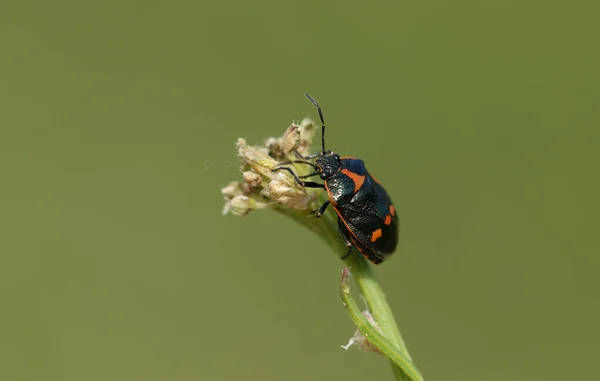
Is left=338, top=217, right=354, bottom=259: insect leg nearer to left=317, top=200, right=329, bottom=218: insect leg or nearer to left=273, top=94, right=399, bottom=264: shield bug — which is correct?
left=273, top=94, right=399, bottom=264: shield bug

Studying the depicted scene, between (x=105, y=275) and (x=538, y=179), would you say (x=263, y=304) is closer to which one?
(x=105, y=275)

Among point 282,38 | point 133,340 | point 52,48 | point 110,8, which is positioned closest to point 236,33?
point 282,38

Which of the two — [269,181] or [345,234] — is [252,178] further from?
[345,234]

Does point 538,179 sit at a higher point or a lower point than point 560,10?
lower

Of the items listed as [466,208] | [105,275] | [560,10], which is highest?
[560,10]

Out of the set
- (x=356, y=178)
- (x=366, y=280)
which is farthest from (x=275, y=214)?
(x=366, y=280)

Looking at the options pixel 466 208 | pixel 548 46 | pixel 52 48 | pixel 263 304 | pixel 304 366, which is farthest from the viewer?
pixel 52 48
